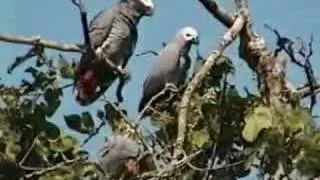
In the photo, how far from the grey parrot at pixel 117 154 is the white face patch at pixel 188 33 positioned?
6.11 feet

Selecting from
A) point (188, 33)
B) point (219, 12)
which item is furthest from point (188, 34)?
point (219, 12)

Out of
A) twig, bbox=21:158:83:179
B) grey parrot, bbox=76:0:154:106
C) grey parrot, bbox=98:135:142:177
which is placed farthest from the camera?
grey parrot, bbox=76:0:154:106

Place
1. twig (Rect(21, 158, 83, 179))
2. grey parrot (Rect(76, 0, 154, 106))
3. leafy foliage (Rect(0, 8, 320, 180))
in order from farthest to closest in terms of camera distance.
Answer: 1. grey parrot (Rect(76, 0, 154, 106))
2. twig (Rect(21, 158, 83, 179))
3. leafy foliage (Rect(0, 8, 320, 180))

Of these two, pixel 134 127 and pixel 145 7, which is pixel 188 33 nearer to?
pixel 145 7

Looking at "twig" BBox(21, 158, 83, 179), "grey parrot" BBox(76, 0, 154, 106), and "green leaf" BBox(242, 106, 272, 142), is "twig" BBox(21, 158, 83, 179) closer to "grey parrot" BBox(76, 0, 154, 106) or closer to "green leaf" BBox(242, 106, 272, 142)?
"green leaf" BBox(242, 106, 272, 142)

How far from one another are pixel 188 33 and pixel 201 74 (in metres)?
2.19

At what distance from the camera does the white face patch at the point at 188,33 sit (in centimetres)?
558

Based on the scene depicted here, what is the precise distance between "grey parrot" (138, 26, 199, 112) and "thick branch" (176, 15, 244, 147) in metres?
1.72

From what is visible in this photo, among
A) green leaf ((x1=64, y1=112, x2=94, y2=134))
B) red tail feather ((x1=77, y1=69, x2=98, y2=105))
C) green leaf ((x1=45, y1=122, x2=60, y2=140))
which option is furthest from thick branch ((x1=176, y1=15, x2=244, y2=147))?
red tail feather ((x1=77, y1=69, x2=98, y2=105))

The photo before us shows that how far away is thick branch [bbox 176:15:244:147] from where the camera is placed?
327cm

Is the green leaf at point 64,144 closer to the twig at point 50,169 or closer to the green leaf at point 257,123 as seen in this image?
the twig at point 50,169

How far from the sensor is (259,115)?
3008 mm

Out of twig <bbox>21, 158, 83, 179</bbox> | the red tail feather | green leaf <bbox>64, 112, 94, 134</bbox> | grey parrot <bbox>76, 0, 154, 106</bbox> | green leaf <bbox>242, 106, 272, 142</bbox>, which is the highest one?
grey parrot <bbox>76, 0, 154, 106</bbox>

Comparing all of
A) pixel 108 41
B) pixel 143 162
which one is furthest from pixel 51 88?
pixel 108 41
